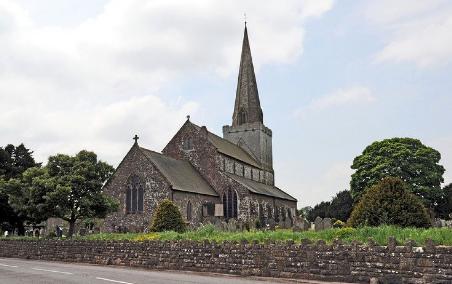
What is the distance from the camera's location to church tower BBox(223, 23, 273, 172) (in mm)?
67338

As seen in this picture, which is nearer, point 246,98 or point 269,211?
point 269,211

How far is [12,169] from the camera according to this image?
43.9 meters

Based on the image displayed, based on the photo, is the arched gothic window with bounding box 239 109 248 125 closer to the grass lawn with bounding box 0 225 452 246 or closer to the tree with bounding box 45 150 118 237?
the tree with bounding box 45 150 118 237

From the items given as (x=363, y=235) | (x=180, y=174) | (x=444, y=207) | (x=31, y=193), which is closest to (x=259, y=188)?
(x=180, y=174)

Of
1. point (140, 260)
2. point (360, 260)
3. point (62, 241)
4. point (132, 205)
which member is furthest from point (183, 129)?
point (360, 260)

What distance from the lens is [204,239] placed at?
63.1 feet

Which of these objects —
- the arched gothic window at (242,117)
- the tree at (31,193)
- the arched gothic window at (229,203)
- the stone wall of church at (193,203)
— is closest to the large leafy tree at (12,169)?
the tree at (31,193)

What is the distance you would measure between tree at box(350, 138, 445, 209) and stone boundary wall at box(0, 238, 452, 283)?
116 feet

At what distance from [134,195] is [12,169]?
39.4 feet

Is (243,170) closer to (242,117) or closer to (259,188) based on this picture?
(259,188)

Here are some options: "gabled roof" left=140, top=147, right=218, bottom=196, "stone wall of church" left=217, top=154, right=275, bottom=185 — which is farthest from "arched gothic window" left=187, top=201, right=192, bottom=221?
"stone wall of church" left=217, top=154, right=275, bottom=185

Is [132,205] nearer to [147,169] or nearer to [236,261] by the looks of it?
[147,169]

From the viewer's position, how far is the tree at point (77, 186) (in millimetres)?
28328

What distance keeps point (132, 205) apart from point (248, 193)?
1209 centimetres
